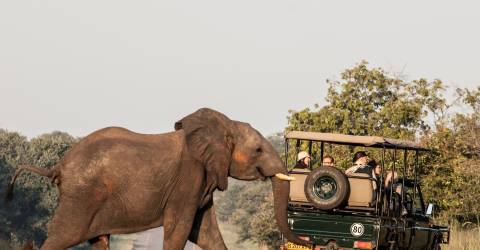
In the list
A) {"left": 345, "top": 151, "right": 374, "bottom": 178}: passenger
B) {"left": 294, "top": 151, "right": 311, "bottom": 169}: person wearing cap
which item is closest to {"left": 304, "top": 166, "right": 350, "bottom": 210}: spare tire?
{"left": 345, "top": 151, "right": 374, "bottom": 178}: passenger

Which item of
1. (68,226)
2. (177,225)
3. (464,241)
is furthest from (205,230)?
(464,241)

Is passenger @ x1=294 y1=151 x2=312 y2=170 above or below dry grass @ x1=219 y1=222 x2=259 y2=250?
above

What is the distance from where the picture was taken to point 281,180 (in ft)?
52.0

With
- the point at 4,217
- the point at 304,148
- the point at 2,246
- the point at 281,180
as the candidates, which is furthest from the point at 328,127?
the point at 281,180

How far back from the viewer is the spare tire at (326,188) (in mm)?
19281

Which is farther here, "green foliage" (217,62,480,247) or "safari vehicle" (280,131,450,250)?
"green foliage" (217,62,480,247)

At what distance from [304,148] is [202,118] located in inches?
1061

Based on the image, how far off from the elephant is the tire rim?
3498 millimetres

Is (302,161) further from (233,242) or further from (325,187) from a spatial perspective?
(233,242)

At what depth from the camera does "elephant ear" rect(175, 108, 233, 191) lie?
15.4m

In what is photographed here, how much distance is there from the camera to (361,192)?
19859 mm

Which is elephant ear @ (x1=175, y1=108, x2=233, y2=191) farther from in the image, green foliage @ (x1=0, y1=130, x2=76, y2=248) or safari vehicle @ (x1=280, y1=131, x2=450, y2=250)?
green foliage @ (x1=0, y1=130, x2=76, y2=248)

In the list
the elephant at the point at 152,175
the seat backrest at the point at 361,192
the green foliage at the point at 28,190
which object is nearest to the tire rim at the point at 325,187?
the seat backrest at the point at 361,192

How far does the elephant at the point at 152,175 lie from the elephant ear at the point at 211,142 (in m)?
0.01
